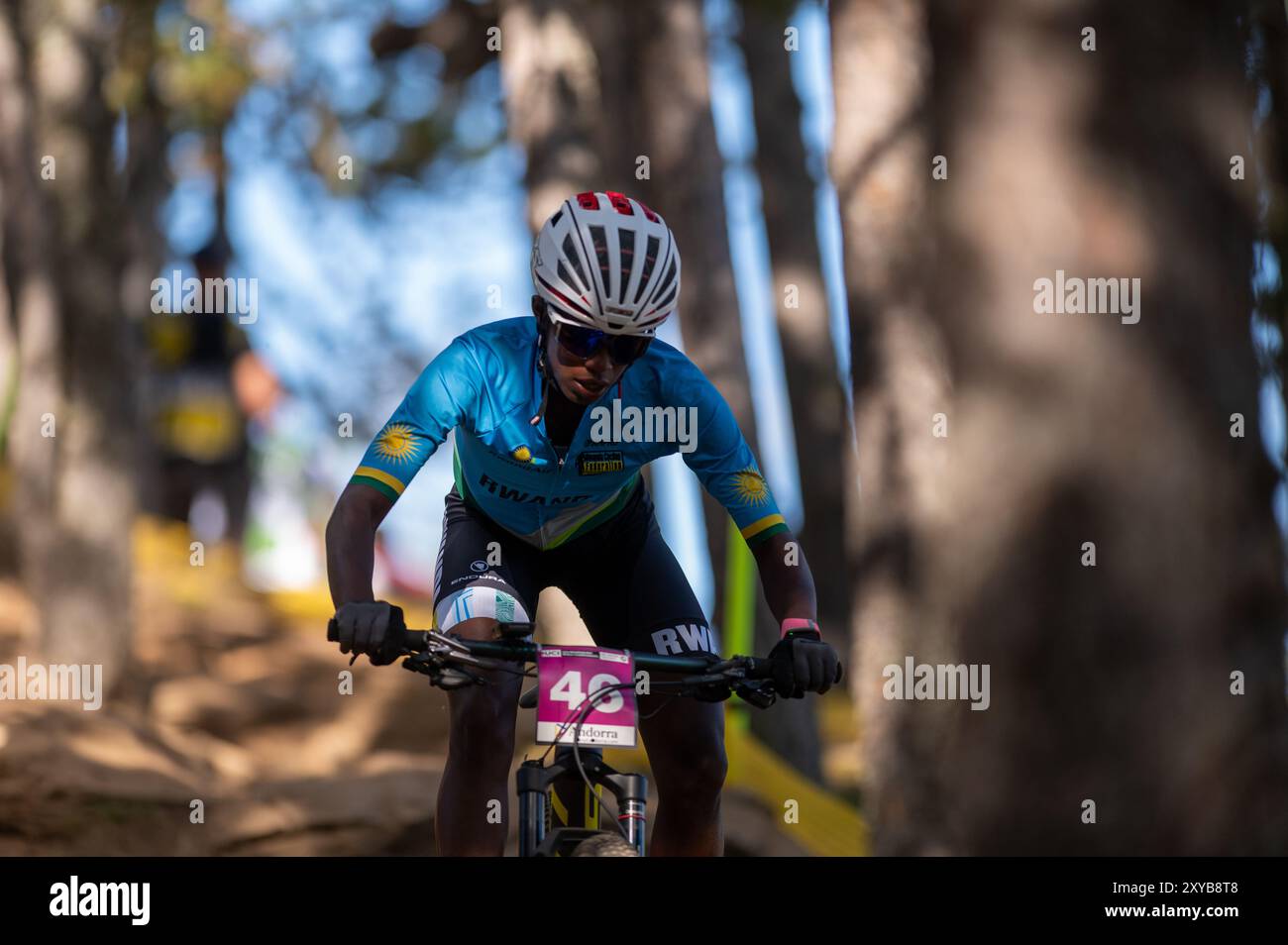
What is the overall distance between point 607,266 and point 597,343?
223 millimetres

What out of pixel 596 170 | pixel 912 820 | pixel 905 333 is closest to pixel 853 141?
pixel 905 333

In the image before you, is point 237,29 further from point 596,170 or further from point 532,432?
point 532,432

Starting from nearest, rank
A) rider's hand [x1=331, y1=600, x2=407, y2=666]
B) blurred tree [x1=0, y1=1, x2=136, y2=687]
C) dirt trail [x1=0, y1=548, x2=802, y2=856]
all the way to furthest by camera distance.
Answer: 1. rider's hand [x1=331, y1=600, x2=407, y2=666]
2. dirt trail [x1=0, y1=548, x2=802, y2=856]
3. blurred tree [x1=0, y1=1, x2=136, y2=687]

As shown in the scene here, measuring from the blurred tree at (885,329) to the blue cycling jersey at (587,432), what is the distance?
8.91ft

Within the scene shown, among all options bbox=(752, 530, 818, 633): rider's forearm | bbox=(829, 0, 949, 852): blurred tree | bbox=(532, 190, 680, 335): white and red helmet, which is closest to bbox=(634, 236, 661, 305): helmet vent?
Result: bbox=(532, 190, 680, 335): white and red helmet

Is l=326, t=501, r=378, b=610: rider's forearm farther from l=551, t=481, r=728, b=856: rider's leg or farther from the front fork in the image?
l=551, t=481, r=728, b=856: rider's leg

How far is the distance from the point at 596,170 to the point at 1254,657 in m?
7.37

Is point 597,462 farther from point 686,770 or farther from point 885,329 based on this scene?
point 885,329

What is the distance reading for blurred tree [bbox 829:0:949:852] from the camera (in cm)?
801

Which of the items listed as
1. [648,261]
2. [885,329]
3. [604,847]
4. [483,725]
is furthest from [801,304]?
[604,847]

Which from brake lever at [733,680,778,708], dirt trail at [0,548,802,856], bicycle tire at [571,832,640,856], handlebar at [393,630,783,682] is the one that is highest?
handlebar at [393,630,783,682]

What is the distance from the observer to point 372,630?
376 cm

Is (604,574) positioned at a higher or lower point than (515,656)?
higher

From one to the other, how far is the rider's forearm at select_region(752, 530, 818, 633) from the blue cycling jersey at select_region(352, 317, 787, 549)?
0.19ft
